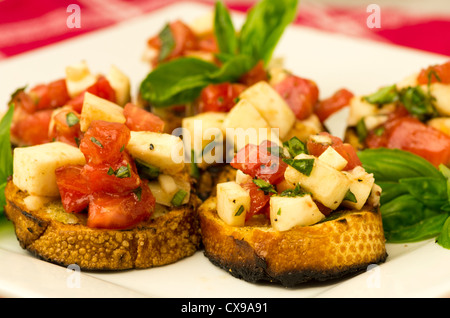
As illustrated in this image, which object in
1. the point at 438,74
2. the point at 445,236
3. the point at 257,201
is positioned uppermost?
the point at 438,74

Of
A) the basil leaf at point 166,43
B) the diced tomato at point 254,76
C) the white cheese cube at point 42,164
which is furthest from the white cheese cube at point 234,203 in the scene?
the basil leaf at point 166,43

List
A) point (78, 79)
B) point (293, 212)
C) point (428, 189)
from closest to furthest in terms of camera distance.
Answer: point (293, 212) < point (428, 189) < point (78, 79)

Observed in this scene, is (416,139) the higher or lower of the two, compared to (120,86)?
lower

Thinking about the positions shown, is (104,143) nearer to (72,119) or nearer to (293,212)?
(72,119)

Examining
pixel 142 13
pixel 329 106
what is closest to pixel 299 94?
pixel 329 106

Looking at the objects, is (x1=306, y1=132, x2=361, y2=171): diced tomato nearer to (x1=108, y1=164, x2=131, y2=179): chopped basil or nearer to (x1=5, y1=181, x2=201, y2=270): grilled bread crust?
(x1=5, y1=181, x2=201, y2=270): grilled bread crust

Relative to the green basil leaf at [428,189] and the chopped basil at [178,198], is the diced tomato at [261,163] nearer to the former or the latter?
the chopped basil at [178,198]

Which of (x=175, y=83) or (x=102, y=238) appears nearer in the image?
(x=102, y=238)
